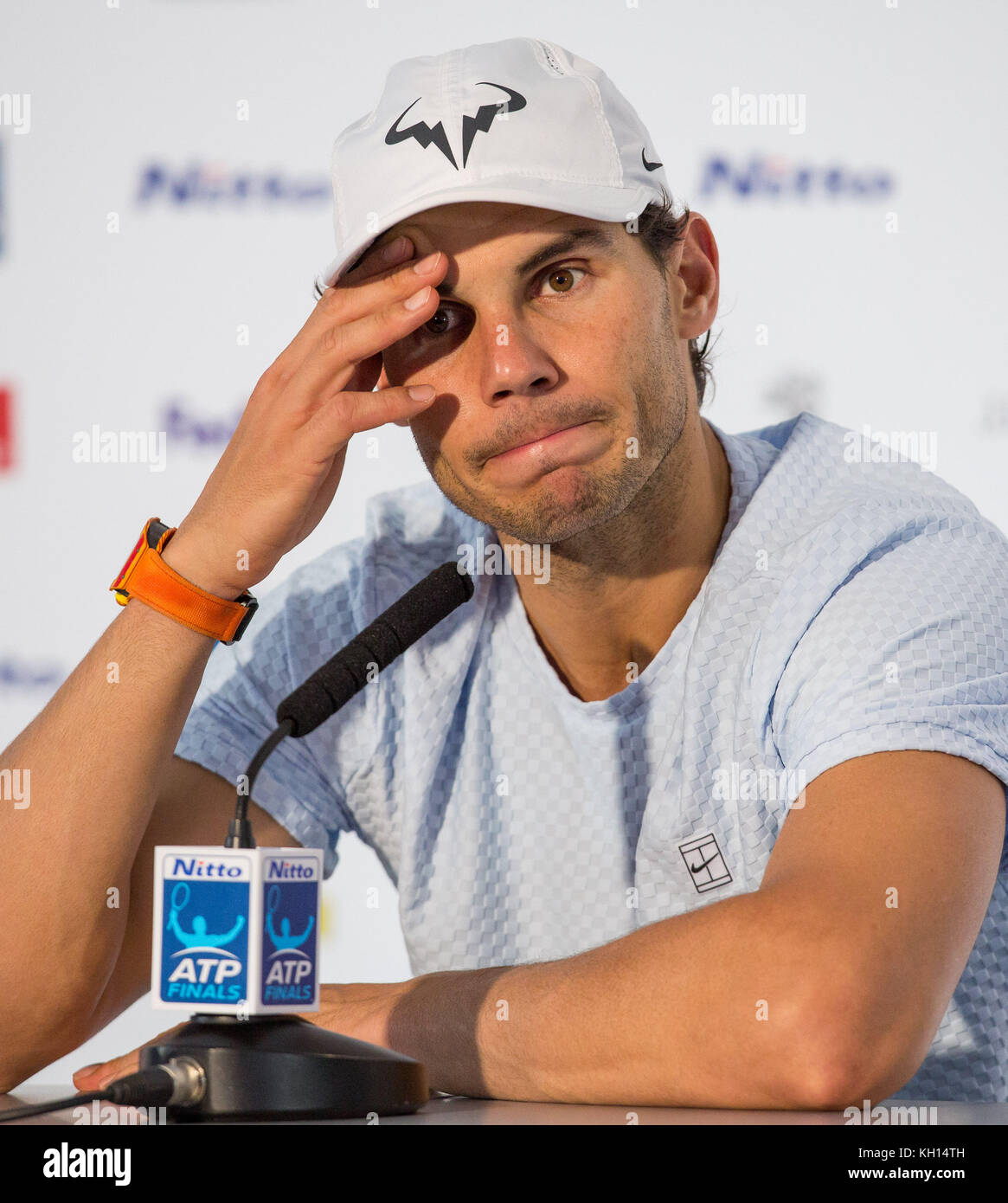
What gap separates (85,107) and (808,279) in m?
1.23

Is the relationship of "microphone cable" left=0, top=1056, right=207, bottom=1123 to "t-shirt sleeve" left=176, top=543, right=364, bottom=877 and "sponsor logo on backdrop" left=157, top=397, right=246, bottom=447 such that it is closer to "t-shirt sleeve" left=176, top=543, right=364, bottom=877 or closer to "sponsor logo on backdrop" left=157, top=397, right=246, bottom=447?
"t-shirt sleeve" left=176, top=543, right=364, bottom=877

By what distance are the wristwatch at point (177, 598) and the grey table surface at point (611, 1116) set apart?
16.0 inches

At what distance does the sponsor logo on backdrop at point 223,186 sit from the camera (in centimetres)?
216

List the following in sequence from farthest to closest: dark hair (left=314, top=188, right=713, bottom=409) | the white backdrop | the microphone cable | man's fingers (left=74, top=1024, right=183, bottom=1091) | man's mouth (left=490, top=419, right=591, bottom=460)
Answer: the white backdrop < dark hair (left=314, top=188, right=713, bottom=409) < man's mouth (left=490, top=419, right=591, bottom=460) < man's fingers (left=74, top=1024, right=183, bottom=1091) < the microphone cable

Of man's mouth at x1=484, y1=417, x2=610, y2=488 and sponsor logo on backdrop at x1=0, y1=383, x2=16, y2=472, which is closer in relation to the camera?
man's mouth at x1=484, y1=417, x2=610, y2=488

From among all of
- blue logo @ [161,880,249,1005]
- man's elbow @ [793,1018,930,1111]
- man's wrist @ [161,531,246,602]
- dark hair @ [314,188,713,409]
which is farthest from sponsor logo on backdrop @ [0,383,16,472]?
man's elbow @ [793,1018,930,1111]

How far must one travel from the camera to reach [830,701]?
976mm

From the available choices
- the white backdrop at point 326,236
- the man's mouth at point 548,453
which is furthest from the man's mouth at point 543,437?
the white backdrop at point 326,236

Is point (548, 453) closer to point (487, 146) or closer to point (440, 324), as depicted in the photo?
point (440, 324)

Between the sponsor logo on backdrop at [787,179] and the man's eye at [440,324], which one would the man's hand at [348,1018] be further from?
the sponsor logo on backdrop at [787,179]

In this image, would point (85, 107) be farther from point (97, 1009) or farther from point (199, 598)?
point (97, 1009)

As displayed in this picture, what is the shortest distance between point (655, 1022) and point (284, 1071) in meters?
0.23

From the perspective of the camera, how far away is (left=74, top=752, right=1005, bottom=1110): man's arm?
76 centimetres

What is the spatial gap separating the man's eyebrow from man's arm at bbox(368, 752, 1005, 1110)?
496mm
